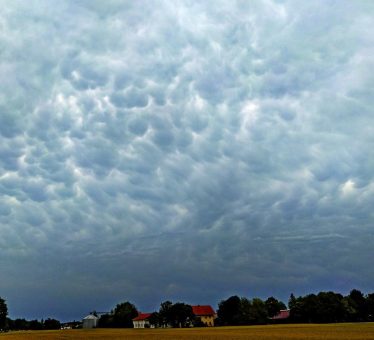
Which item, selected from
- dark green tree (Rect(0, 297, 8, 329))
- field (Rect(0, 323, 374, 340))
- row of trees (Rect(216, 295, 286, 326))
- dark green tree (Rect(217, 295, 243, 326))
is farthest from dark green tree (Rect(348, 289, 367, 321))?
dark green tree (Rect(0, 297, 8, 329))

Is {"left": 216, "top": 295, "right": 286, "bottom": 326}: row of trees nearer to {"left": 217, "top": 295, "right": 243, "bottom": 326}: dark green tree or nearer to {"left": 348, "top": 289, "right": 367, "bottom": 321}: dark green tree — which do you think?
{"left": 217, "top": 295, "right": 243, "bottom": 326}: dark green tree

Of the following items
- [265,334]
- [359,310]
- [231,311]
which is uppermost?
[231,311]

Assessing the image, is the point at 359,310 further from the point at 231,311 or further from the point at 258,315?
the point at 231,311

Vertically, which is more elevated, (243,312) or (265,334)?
(243,312)

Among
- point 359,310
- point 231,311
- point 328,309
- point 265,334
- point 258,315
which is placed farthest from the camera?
point 231,311

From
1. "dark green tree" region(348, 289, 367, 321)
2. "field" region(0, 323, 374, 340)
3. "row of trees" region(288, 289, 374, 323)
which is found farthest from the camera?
"dark green tree" region(348, 289, 367, 321)

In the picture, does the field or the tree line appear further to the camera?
the tree line

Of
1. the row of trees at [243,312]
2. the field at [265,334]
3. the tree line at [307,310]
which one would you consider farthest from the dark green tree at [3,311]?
the row of trees at [243,312]

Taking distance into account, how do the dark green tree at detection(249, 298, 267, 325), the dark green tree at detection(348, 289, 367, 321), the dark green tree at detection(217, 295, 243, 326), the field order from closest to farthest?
1. the field
2. the dark green tree at detection(348, 289, 367, 321)
3. the dark green tree at detection(249, 298, 267, 325)
4. the dark green tree at detection(217, 295, 243, 326)

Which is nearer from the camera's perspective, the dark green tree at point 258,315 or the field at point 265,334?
the field at point 265,334

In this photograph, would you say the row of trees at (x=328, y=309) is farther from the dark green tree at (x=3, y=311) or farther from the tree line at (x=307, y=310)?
the dark green tree at (x=3, y=311)

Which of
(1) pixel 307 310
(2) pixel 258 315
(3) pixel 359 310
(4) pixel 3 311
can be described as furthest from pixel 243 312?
(4) pixel 3 311

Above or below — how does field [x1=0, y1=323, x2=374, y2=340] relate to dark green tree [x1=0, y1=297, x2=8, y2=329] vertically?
below

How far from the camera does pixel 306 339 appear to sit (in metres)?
63.7
